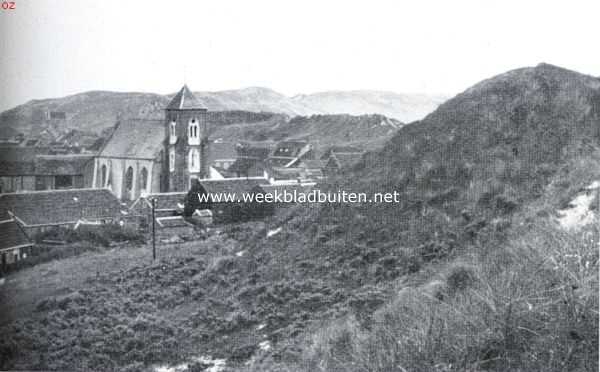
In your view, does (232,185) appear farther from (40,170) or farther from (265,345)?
(265,345)

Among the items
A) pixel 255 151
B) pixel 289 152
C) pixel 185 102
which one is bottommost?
pixel 255 151

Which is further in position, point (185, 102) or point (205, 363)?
point (185, 102)

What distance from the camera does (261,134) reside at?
40094 millimetres

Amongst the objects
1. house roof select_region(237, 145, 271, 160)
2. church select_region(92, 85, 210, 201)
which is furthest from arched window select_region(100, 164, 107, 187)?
house roof select_region(237, 145, 271, 160)

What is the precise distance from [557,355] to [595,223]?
246 cm

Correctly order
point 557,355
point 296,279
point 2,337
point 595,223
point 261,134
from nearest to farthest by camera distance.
Answer: point 557,355 → point 595,223 → point 2,337 → point 296,279 → point 261,134

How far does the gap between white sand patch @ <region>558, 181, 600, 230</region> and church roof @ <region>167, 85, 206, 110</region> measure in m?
6.84

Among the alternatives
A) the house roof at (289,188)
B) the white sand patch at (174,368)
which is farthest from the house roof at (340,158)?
the white sand patch at (174,368)

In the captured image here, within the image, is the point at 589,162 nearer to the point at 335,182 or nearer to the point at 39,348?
the point at 335,182

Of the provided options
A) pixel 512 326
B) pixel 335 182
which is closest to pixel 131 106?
pixel 335 182

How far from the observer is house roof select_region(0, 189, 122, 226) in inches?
361

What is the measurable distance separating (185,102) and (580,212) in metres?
8.61

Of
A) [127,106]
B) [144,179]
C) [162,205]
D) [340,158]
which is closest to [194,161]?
[162,205]

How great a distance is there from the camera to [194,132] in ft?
47.9
